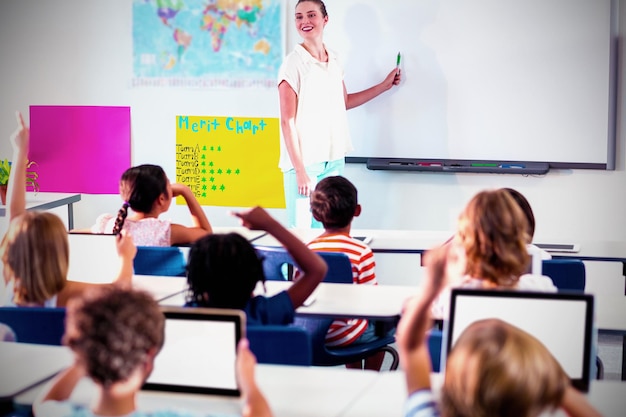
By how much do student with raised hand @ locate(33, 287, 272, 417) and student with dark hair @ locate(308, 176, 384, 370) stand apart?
1761 millimetres

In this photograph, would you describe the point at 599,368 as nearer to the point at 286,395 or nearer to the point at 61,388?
the point at 286,395

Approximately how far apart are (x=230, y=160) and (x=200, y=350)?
4.14 m

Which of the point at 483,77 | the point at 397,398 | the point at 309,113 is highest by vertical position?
the point at 483,77

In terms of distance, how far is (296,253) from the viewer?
2832mm

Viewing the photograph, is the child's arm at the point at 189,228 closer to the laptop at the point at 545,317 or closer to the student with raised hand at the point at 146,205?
the student with raised hand at the point at 146,205

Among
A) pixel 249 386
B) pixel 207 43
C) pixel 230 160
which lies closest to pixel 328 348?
pixel 249 386

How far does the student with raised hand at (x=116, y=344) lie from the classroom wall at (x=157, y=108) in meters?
4.15

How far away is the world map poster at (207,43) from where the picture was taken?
5996mm

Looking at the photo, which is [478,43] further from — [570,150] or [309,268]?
[309,268]

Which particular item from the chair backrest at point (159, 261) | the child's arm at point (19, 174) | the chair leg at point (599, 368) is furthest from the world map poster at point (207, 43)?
the chair leg at point (599, 368)

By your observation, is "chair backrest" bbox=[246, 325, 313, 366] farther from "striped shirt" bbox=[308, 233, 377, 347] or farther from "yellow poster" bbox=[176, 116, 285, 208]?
"yellow poster" bbox=[176, 116, 285, 208]

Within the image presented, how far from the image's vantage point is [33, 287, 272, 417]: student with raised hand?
1673mm

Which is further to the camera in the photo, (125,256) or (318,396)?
(125,256)

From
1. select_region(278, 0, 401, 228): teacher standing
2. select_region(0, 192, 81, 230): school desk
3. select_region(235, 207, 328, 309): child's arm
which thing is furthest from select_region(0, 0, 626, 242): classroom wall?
select_region(235, 207, 328, 309): child's arm
